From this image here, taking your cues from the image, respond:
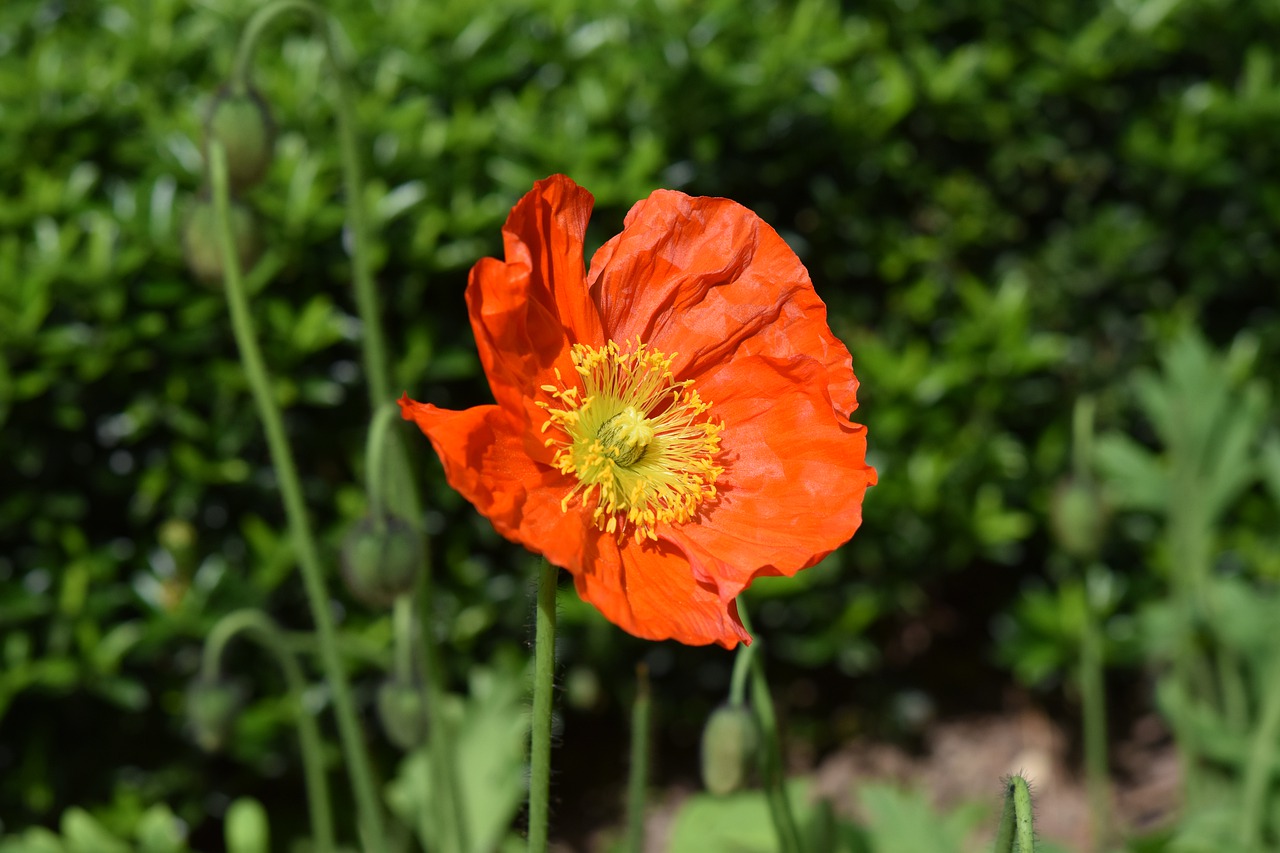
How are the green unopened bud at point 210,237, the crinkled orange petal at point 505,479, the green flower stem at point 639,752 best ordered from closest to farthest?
the crinkled orange petal at point 505,479, the green flower stem at point 639,752, the green unopened bud at point 210,237

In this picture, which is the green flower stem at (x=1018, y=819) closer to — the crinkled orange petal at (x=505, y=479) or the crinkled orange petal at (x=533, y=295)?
the crinkled orange petal at (x=505, y=479)

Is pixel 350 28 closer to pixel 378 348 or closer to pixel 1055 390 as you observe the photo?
pixel 378 348

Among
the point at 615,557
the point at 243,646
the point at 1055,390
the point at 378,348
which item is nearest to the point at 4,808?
the point at 243,646

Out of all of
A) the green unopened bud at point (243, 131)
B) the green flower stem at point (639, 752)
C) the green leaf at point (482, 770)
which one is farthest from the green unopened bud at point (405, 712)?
the green unopened bud at point (243, 131)

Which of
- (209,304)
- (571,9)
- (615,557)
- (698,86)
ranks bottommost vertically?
(615,557)

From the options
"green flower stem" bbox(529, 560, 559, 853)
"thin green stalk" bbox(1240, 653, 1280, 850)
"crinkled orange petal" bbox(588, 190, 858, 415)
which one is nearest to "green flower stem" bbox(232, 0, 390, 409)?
"crinkled orange petal" bbox(588, 190, 858, 415)
